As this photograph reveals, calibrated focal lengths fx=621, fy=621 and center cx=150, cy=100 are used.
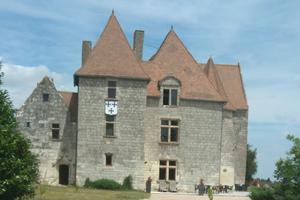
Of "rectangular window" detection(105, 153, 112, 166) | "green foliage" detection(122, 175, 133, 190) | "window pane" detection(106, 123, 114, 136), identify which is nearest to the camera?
"green foliage" detection(122, 175, 133, 190)

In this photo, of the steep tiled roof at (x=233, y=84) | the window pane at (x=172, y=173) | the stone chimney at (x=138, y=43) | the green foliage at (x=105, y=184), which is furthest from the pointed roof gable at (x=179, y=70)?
the green foliage at (x=105, y=184)

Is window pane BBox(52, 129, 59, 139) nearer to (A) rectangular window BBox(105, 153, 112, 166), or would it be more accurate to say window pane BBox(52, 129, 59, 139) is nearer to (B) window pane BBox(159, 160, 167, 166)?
(A) rectangular window BBox(105, 153, 112, 166)

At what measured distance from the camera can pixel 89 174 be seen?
142 ft

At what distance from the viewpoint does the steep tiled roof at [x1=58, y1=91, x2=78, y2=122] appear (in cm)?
4606

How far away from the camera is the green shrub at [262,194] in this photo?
22.9m

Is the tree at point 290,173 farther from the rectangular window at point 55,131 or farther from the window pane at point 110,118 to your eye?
the rectangular window at point 55,131

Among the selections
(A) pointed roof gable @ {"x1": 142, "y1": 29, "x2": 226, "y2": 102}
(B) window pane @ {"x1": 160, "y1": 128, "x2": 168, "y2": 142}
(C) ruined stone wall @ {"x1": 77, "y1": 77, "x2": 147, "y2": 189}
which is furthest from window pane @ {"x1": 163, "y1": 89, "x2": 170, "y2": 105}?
(C) ruined stone wall @ {"x1": 77, "y1": 77, "x2": 147, "y2": 189}

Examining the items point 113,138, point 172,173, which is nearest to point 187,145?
point 172,173

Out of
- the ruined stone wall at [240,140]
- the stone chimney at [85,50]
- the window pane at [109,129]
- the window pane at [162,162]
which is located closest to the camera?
the window pane at [109,129]

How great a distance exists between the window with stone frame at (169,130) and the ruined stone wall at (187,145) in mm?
286

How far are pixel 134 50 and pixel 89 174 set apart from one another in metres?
10.8

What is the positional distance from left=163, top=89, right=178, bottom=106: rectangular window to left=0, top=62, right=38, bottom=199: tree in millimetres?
23328

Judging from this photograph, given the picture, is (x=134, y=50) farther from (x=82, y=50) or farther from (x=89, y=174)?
(x=89, y=174)

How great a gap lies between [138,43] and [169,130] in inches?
296
